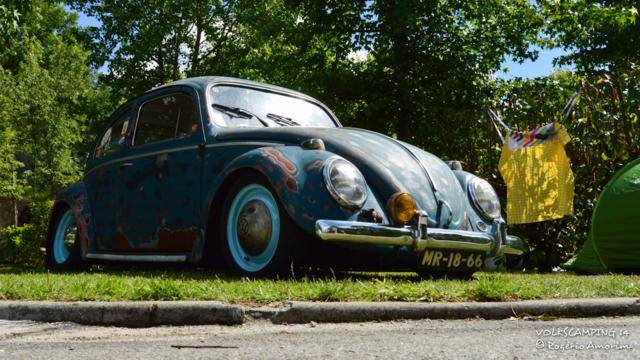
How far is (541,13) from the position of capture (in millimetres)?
14656

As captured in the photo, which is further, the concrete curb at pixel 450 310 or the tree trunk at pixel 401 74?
the tree trunk at pixel 401 74

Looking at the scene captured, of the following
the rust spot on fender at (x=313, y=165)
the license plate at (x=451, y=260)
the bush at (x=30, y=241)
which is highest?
the rust spot on fender at (x=313, y=165)

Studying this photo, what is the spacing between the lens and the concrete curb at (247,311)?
11.5ft

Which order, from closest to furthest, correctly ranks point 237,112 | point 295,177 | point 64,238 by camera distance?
1. point 295,177
2. point 237,112
3. point 64,238

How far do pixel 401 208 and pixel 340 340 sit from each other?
1.84 m

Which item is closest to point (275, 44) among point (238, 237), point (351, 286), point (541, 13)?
point (541, 13)

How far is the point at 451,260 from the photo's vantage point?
5066 millimetres

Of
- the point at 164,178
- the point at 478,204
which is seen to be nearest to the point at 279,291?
the point at 478,204

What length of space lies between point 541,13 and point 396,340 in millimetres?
13064

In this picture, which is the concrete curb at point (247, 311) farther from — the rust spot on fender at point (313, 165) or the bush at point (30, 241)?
the bush at point (30, 241)

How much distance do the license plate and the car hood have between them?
22 centimetres

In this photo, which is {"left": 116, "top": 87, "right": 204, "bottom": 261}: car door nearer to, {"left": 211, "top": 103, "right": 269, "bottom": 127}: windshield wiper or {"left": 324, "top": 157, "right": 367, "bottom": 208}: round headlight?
{"left": 211, "top": 103, "right": 269, "bottom": 127}: windshield wiper

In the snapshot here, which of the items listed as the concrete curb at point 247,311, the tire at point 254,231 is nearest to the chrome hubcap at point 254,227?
the tire at point 254,231

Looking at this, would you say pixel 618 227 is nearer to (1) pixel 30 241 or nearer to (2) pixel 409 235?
(2) pixel 409 235
